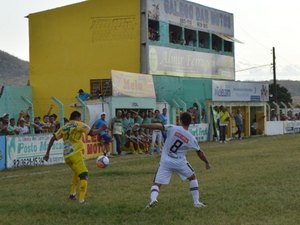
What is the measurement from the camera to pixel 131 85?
93.7ft

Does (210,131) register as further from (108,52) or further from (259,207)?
(259,207)

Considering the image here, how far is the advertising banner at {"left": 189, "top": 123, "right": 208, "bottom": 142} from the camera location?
111ft

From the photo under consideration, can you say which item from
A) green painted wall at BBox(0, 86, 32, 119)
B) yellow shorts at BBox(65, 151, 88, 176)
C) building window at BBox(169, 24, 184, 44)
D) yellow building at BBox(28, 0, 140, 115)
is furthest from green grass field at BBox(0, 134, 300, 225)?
building window at BBox(169, 24, 184, 44)

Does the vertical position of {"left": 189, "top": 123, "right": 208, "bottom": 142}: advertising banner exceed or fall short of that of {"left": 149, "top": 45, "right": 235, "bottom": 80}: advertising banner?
it falls short

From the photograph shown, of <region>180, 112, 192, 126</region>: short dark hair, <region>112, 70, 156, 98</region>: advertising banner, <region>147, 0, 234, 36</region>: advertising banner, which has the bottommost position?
<region>180, 112, 192, 126</region>: short dark hair

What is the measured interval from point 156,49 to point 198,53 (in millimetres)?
5999

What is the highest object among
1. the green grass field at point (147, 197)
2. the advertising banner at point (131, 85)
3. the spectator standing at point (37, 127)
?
the advertising banner at point (131, 85)

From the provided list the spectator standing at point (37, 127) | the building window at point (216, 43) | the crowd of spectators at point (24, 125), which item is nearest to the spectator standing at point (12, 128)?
the crowd of spectators at point (24, 125)

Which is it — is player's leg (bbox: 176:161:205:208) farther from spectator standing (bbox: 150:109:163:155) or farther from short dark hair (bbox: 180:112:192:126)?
spectator standing (bbox: 150:109:163:155)

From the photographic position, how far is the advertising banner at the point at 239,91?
3831 centimetres

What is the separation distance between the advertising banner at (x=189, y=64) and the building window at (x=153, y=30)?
553 mm

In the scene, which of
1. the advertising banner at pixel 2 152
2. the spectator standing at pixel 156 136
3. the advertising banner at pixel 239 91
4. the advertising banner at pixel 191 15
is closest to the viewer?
the advertising banner at pixel 2 152

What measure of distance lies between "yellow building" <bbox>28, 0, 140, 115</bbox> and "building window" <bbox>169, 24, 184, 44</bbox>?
3.62 metres

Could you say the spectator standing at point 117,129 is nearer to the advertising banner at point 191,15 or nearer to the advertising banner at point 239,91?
the advertising banner at point 191,15
